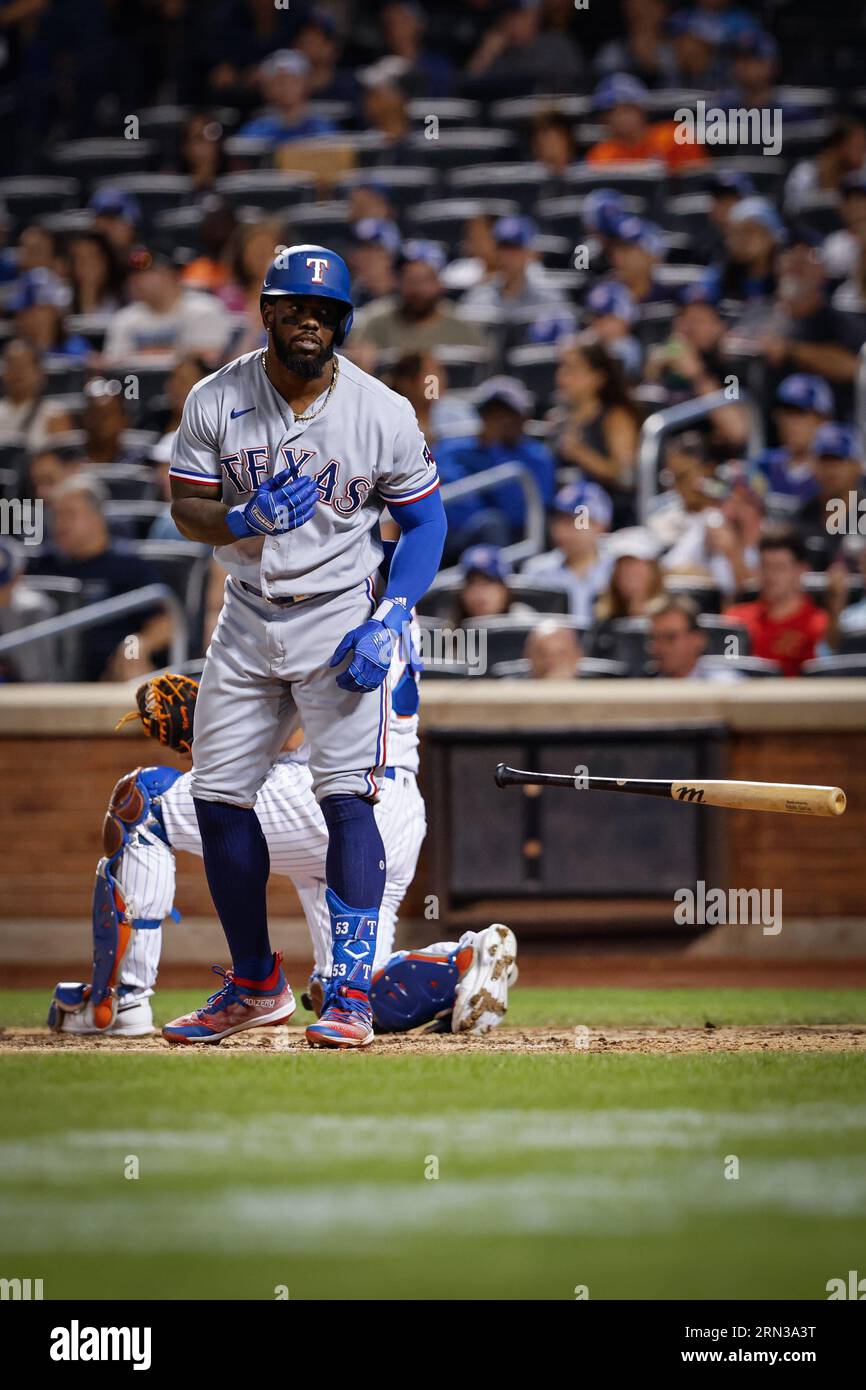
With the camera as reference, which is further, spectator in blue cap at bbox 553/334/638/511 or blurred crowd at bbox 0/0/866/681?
spectator in blue cap at bbox 553/334/638/511

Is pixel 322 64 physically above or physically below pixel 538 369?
above

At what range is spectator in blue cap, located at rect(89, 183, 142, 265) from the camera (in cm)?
1242

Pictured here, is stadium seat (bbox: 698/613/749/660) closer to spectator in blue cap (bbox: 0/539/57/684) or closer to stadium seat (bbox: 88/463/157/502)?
spectator in blue cap (bbox: 0/539/57/684)

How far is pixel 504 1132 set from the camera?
4.01m

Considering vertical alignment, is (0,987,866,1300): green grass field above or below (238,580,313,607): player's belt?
below

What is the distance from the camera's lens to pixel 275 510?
474cm

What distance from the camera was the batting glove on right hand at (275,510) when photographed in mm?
4746

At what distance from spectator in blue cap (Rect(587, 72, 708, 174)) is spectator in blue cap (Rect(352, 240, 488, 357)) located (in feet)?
5.91

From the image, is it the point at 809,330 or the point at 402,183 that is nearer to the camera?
the point at 809,330

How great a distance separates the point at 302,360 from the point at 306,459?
0.79 ft

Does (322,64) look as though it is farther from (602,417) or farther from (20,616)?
(20,616)

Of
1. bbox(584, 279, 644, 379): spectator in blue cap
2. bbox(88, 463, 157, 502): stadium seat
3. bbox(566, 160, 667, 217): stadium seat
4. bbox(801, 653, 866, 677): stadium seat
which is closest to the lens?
bbox(801, 653, 866, 677): stadium seat

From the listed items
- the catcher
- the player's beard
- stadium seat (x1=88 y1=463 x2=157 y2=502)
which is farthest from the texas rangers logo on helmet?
stadium seat (x1=88 y1=463 x2=157 y2=502)

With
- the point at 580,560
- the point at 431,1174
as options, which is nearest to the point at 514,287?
the point at 580,560
